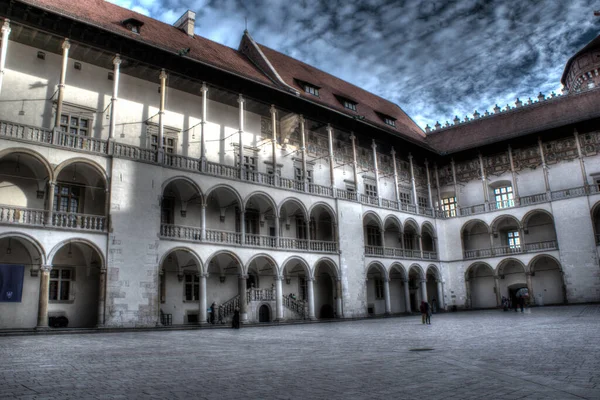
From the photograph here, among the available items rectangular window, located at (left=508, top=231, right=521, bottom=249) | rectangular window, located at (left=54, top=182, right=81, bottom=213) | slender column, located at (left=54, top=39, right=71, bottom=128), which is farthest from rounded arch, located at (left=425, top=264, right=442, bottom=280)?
slender column, located at (left=54, top=39, right=71, bottom=128)

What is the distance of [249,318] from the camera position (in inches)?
963

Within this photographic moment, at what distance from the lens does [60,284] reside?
20469mm

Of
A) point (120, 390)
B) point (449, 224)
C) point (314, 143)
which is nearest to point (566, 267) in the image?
point (449, 224)

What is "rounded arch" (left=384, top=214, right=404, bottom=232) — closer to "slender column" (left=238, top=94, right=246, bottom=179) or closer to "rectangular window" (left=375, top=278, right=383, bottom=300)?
"rectangular window" (left=375, top=278, right=383, bottom=300)

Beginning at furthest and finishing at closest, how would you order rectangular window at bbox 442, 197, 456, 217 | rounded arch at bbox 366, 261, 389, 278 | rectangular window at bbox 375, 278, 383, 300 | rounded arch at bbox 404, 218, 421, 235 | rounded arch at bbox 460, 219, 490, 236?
rectangular window at bbox 442, 197, 456, 217, rounded arch at bbox 460, 219, 490, 236, rounded arch at bbox 404, 218, 421, 235, rectangular window at bbox 375, 278, 383, 300, rounded arch at bbox 366, 261, 389, 278

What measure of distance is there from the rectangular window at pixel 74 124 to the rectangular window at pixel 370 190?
63.0 ft

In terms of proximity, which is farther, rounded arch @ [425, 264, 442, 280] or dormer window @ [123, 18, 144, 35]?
rounded arch @ [425, 264, 442, 280]

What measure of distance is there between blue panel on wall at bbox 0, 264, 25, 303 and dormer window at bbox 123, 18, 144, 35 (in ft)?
38.2

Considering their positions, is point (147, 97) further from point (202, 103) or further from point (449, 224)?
point (449, 224)

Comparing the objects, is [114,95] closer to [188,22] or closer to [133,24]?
[133,24]

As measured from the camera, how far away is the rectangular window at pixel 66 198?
68.6ft

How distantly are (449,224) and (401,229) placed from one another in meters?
6.21

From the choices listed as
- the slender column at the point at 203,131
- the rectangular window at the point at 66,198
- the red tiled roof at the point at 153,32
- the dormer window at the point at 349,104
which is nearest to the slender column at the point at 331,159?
the dormer window at the point at 349,104

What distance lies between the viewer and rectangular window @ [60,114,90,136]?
21.4 m
